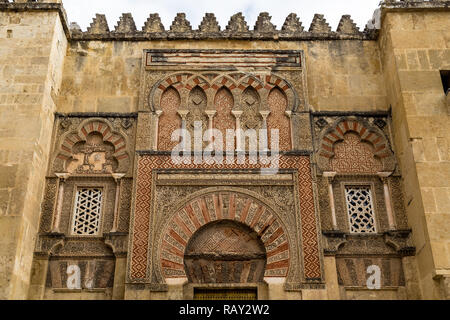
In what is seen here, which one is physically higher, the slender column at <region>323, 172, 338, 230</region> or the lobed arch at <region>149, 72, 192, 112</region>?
the lobed arch at <region>149, 72, 192, 112</region>

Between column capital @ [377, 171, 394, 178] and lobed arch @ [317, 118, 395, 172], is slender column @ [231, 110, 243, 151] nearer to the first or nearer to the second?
lobed arch @ [317, 118, 395, 172]

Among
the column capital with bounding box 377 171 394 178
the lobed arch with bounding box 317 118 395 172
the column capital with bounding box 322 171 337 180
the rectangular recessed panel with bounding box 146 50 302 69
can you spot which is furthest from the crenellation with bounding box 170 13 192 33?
the column capital with bounding box 377 171 394 178

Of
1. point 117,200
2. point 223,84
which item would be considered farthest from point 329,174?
point 117,200

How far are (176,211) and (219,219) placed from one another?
52 cm

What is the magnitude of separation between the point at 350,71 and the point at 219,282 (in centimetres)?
348

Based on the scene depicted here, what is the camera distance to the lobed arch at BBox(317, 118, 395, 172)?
22.8 ft

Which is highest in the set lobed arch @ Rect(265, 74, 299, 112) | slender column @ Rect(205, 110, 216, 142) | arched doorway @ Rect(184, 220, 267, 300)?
lobed arch @ Rect(265, 74, 299, 112)

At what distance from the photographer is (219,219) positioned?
6.46 meters

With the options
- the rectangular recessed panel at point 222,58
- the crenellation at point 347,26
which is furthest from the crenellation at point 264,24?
the crenellation at point 347,26

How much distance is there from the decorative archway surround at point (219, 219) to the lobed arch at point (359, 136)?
1048mm

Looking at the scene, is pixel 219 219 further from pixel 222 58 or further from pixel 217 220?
pixel 222 58

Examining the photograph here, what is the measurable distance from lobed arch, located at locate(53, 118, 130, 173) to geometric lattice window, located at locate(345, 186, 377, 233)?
2834 millimetres
